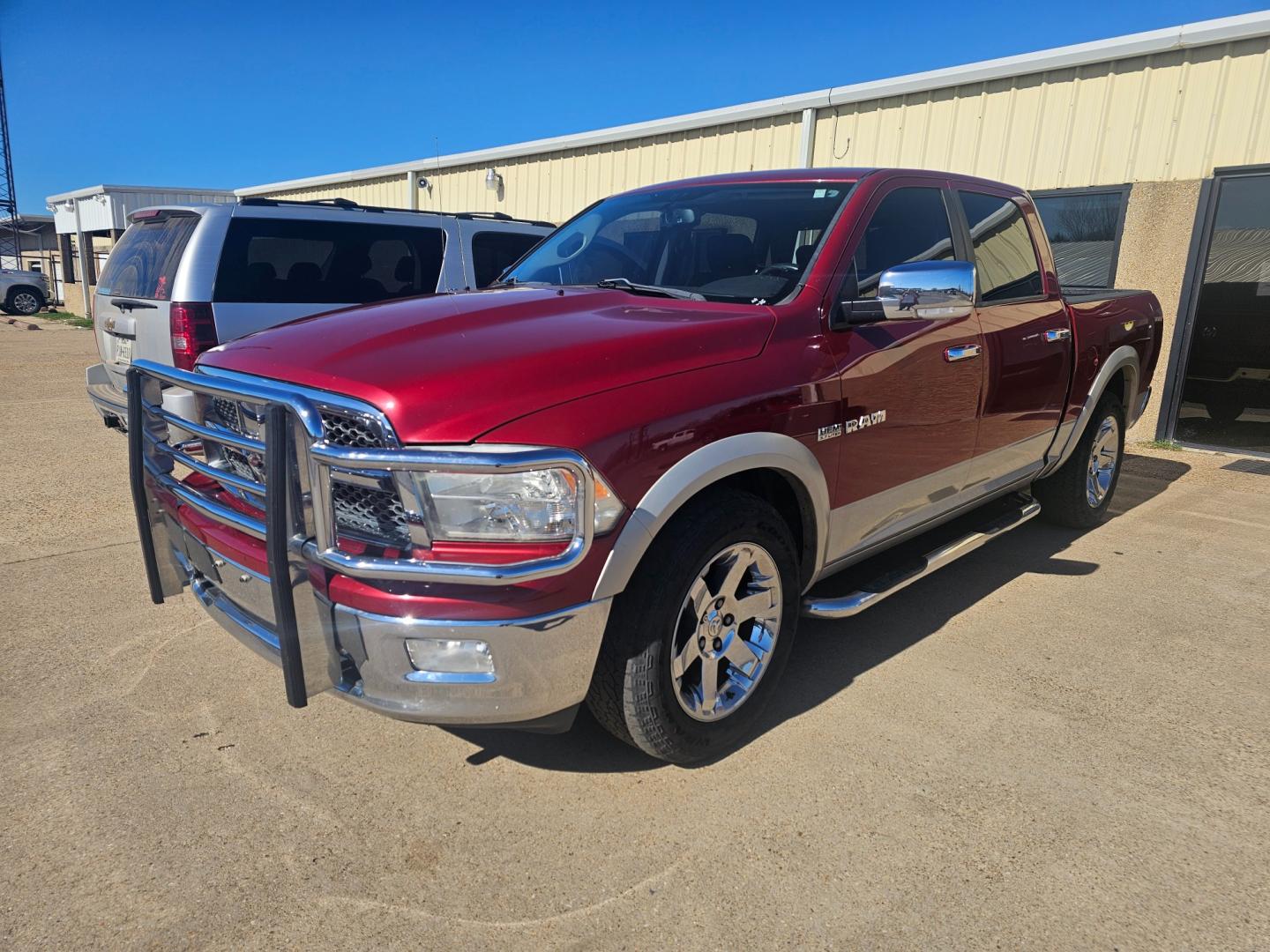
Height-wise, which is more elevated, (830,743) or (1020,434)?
(1020,434)

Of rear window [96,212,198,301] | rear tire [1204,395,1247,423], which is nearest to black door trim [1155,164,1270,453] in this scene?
rear tire [1204,395,1247,423]

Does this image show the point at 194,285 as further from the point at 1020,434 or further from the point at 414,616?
the point at 1020,434

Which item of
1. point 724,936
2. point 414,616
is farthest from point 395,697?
point 724,936

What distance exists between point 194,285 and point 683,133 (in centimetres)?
748

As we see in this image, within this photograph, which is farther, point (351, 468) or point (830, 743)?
point (830, 743)

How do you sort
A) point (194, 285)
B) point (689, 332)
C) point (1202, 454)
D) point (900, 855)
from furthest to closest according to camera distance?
point (1202, 454)
point (194, 285)
point (689, 332)
point (900, 855)

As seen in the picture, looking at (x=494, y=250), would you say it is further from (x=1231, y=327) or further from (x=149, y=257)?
(x=1231, y=327)

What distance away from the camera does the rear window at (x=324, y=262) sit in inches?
222

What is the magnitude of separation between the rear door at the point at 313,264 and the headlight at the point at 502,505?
3572 millimetres

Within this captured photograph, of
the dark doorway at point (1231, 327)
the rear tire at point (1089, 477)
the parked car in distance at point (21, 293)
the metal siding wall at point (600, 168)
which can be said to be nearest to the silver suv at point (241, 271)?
the rear tire at point (1089, 477)

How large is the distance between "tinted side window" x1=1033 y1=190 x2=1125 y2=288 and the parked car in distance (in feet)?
103

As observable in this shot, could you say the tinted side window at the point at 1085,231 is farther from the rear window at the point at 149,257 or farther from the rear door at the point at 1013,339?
the rear window at the point at 149,257

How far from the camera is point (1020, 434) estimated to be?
4172 millimetres

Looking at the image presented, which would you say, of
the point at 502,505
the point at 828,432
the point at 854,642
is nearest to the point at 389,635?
the point at 502,505
